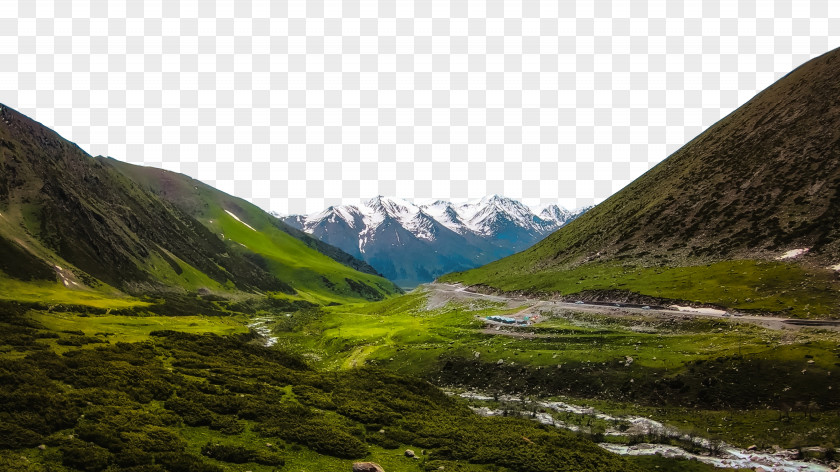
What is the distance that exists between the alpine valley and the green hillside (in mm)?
623

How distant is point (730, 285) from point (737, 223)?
122 ft

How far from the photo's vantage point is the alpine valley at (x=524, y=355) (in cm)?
2836

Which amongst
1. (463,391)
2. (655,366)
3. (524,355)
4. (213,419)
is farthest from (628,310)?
(213,419)

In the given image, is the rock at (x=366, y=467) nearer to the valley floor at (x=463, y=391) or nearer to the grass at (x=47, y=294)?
the valley floor at (x=463, y=391)

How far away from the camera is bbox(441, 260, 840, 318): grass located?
7506cm

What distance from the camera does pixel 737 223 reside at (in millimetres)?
116875

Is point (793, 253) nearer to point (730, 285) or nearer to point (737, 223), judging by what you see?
point (730, 285)

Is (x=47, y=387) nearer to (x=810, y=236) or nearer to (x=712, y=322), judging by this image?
(x=712, y=322)

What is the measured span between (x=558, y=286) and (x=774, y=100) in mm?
112604

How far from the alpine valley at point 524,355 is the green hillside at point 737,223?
623 millimetres

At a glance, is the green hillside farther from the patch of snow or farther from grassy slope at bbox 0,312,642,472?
grassy slope at bbox 0,312,642,472

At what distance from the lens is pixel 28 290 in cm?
10881

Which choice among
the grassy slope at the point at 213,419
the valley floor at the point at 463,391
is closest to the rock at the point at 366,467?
the grassy slope at the point at 213,419

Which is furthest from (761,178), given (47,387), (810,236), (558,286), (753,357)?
(47,387)
